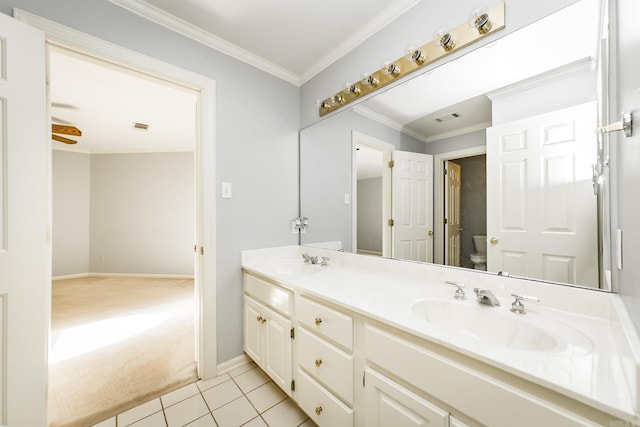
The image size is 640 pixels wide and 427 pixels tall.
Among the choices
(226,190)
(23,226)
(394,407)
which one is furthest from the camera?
(226,190)

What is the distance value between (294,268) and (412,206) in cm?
105

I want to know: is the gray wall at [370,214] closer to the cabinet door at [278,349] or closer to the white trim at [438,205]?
the white trim at [438,205]

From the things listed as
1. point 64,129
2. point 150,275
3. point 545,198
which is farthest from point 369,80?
point 150,275

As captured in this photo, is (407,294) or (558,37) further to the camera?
(407,294)

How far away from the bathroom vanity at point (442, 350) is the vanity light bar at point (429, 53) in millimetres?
1144

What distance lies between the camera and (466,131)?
4.12 feet

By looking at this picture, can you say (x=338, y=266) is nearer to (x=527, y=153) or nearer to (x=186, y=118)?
(x=527, y=153)

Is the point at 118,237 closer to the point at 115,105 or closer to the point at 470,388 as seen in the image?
the point at 115,105

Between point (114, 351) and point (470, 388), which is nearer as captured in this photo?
point (470, 388)

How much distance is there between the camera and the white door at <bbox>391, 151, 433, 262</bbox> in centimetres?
144

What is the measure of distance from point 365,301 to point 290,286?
486 millimetres

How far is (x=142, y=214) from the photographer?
16.2ft

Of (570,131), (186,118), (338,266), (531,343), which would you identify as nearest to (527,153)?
(570,131)

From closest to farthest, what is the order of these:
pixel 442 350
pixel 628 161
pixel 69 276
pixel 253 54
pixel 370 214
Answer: pixel 628 161 → pixel 442 350 → pixel 370 214 → pixel 253 54 → pixel 69 276
